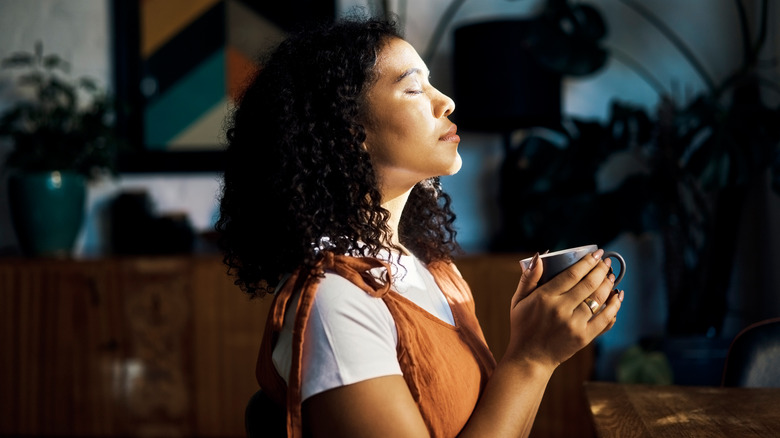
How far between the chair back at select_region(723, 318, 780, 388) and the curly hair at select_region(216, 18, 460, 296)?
0.67m

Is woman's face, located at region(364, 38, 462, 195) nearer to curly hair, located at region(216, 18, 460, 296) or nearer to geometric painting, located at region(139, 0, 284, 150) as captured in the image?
curly hair, located at region(216, 18, 460, 296)

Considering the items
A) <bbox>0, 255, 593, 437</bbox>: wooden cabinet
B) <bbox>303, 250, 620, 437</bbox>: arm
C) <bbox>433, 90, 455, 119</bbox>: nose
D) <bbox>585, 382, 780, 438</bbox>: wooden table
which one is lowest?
<bbox>0, 255, 593, 437</bbox>: wooden cabinet

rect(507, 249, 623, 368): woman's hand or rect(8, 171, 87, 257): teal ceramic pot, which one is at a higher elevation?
rect(8, 171, 87, 257): teal ceramic pot

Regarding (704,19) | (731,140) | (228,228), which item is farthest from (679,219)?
(228,228)

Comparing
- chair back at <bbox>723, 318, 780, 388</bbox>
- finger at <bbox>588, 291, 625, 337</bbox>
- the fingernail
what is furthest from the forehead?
chair back at <bbox>723, 318, 780, 388</bbox>

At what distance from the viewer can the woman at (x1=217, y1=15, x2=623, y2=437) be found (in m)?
0.86

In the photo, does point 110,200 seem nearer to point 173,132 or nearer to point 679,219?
point 173,132

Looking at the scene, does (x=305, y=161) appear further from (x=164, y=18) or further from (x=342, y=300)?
(x=164, y=18)

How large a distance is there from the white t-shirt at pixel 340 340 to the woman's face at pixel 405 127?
20 centimetres

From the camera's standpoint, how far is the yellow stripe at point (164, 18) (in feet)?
10.1

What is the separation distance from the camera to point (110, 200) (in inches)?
124

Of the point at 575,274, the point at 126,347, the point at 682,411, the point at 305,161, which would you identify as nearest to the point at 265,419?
the point at 305,161

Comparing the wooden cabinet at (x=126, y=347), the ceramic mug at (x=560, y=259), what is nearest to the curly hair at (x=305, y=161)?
the ceramic mug at (x=560, y=259)

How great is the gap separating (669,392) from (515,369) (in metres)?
0.38
